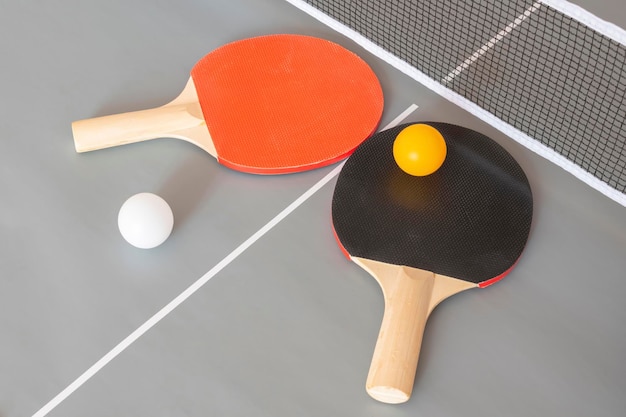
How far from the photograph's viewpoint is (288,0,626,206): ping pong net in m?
2.43

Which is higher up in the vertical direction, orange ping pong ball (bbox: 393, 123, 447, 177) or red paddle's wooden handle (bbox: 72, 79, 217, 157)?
orange ping pong ball (bbox: 393, 123, 447, 177)

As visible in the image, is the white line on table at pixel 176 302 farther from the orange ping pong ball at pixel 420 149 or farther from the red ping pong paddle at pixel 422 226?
the orange ping pong ball at pixel 420 149

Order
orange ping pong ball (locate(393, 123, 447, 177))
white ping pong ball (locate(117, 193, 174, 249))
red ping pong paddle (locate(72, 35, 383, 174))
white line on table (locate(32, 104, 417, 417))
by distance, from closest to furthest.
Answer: white line on table (locate(32, 104, 417, 417)), white ping pong ball (locate(117, 193, 174, 249)), orange ping pong ball (locate(393, 123, 447, 177)), red ping pong paddle (locate(72, 35, 383, 174))

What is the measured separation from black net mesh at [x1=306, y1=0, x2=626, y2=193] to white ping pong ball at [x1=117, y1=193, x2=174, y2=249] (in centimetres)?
102

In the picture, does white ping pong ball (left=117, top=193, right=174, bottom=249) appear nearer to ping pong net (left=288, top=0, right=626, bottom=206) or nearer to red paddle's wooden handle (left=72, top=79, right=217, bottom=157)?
red paddle's wooden handle (left=72, top=79, right=217, bottom=157)

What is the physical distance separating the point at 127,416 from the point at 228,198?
28.1 inches

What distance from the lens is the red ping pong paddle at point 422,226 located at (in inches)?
78.5

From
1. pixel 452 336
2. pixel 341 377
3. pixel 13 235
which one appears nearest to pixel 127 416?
pixel 341 377

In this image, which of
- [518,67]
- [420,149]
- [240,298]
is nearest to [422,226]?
[420,149]

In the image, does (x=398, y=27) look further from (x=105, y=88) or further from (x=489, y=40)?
(x=105, y=88)

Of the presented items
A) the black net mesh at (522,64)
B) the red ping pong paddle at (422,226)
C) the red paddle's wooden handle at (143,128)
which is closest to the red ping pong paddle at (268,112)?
the red paddle's wooden handle at (143,128)

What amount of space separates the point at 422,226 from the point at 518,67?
809 millimetres

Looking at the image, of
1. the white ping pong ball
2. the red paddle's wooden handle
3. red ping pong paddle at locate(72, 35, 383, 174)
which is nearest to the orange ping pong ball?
red ping pong paddle at locate(72, 35, 383, 174)

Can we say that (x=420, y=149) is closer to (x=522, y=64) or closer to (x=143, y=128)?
(x=522, y=64)
